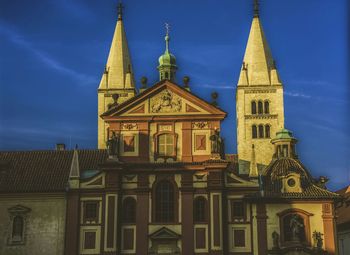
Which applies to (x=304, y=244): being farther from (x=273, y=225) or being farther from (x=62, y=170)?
(x=62, y=170)

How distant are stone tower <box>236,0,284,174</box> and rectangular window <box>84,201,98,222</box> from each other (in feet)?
111

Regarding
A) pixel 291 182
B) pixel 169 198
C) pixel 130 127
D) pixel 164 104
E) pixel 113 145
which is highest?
pixel 164 104

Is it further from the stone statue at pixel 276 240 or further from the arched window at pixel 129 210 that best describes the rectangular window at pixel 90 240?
the stone statue at pixel 276 240

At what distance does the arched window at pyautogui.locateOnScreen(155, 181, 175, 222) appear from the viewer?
145ft

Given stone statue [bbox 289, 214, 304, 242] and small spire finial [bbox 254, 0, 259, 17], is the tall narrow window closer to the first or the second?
stone statue [bbox 289, 214, 304, 242]

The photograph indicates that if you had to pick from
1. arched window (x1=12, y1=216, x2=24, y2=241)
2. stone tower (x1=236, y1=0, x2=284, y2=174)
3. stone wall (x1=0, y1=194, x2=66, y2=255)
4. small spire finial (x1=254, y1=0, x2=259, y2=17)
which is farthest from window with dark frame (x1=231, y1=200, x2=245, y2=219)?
small spire finial (x1=254, y1=0, x2=259, y2=17)

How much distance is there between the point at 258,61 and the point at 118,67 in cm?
1756

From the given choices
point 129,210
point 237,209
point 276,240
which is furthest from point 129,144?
point 276,240

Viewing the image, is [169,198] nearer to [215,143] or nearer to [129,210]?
[129,210]

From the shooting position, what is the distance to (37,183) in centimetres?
4662

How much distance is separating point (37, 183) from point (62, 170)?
264 centimetres

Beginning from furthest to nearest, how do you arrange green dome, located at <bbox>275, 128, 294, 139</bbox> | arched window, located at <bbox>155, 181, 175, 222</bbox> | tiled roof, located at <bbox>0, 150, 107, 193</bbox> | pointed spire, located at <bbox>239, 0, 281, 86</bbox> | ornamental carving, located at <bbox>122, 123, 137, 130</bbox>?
pointed spire, located at <bbox>239, 0, 281, 86</bbox>, green dome, located at <bbox>275, 128, 294, 139</bbox>, tiled roof, located at <bbox>0, 150, 107, 193</bbox>, ornamental carving, located at <bbox>122, 123, 137, 130</bbox>, arched window, located at <bbox>155, 181, 175, 222</bbox>

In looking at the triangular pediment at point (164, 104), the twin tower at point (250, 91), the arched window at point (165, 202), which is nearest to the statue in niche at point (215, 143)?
the triangular pediment at point (164, 104)

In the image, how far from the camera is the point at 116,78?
3071 inches
